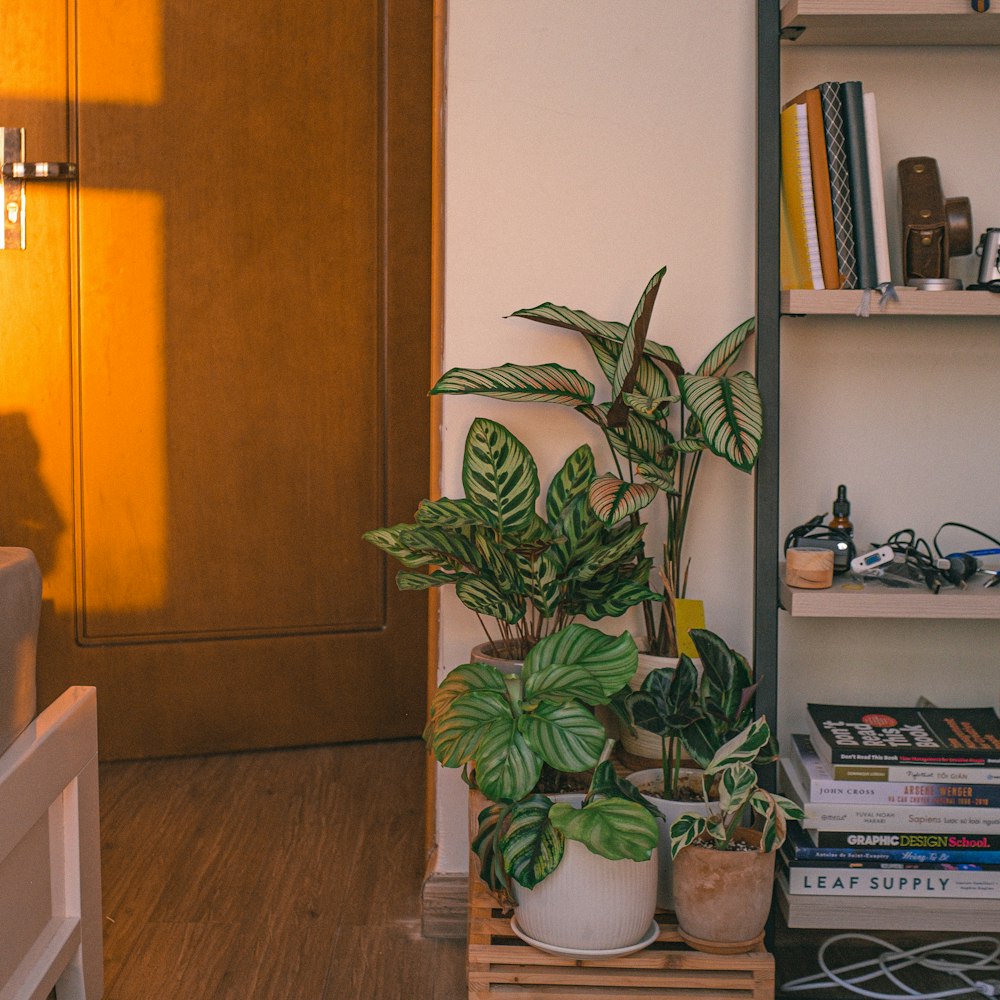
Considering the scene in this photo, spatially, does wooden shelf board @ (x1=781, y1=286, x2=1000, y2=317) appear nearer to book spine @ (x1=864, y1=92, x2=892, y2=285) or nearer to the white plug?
book spine @ (x1=864, y1=92, x2=892, y2=285)

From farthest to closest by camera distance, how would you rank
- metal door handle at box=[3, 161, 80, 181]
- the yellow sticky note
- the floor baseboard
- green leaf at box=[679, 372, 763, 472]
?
metal door handle at box=[3, 161, 80, 181] → the floor baseboard → the yellow sticky note → green leaf at box=[679, 372, 763, 472]

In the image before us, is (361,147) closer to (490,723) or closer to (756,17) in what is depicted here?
(756,17)

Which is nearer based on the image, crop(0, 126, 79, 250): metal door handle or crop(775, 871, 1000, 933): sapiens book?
crop(775, 871, 1000, 933): sapiens book

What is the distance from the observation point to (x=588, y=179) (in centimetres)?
181

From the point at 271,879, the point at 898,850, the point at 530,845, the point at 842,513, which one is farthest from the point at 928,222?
the point at 271,879

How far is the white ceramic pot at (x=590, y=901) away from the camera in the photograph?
1.43 m

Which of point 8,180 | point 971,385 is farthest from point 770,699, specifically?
point 8,180

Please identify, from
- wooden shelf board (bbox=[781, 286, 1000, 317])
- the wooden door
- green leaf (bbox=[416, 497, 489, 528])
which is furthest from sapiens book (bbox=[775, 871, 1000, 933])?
the wooden door

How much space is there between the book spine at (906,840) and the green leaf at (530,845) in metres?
0.40

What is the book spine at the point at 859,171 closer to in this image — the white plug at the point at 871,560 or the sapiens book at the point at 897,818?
the white plug at the point at 871,560

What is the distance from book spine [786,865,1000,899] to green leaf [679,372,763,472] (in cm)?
57

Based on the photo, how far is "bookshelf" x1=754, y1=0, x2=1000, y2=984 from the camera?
1607 mm

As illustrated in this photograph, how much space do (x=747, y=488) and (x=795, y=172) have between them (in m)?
0.49

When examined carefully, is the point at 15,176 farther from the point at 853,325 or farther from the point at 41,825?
the point at 853,325
